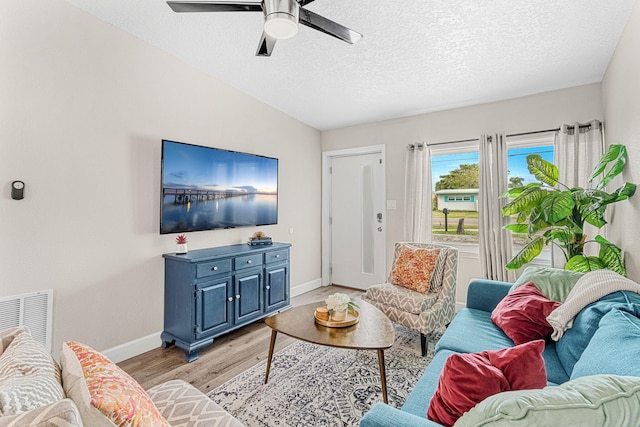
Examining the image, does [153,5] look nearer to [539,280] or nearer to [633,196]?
[539,280]

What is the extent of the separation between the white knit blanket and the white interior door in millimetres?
2710

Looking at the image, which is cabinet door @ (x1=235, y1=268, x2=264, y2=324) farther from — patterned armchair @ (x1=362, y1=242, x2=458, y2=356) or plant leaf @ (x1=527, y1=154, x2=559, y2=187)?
plant leaf @ (x1=527, y1=154, x2=559, y2=187)

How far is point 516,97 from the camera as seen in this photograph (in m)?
3.37

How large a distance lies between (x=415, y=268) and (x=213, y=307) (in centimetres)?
193

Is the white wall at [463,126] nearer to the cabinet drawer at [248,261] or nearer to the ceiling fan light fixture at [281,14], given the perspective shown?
the cabinet drawer at [248,261]

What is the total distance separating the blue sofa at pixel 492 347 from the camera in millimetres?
970

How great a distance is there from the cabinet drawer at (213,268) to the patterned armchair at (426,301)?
138cm

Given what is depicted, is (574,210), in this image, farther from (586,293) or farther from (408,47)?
(408,47)

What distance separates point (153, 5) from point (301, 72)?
4.48 feet

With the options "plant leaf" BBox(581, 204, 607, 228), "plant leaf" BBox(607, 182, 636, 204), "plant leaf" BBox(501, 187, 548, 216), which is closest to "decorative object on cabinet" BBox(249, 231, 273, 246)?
"plant leaf" BBox(501, 187, 548, 216)

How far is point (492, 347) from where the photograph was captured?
173 cm

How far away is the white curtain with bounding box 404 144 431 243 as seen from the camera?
391cm

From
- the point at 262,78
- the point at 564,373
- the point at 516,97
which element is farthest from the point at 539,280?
the point at 262,78

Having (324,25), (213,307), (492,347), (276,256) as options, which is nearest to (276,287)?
(276,256)
